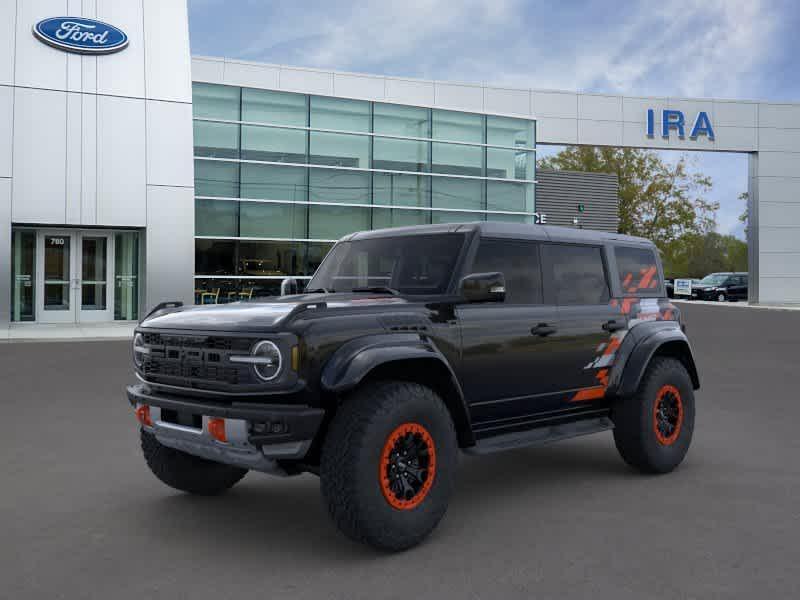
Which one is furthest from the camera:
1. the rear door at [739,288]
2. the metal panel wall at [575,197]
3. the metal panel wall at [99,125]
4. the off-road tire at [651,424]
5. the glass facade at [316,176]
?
the rear door at [739,288]

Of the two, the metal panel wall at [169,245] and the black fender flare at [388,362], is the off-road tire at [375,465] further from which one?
the metal panel wall at [169,245]

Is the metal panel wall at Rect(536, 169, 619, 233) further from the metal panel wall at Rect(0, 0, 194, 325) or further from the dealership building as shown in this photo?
the metal panel wall at Rect(0, 0, 194, 325)

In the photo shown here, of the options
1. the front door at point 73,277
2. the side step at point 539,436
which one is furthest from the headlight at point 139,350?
the front door at point 73,277

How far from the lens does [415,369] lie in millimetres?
4988

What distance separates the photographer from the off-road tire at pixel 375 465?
4.39m

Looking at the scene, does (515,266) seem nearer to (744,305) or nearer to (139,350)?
(139,350)

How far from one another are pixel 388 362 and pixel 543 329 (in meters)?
1.51

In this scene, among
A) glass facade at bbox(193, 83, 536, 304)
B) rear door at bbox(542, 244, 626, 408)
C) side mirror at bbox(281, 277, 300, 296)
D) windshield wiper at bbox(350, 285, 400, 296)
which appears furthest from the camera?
glass facade at bbox(193, 83, 536, 304)

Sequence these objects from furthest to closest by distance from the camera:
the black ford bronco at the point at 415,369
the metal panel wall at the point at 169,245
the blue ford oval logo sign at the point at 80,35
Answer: the metal panel wall at the point at 169,245
the blue ford oval logo sign at the point at 80,35
the black ford bronco at the point at 415,369

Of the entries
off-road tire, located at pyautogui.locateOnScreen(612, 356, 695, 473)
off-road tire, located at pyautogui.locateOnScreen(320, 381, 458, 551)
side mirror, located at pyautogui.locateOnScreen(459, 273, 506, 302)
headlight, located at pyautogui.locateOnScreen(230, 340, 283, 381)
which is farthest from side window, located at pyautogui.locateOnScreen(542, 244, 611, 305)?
headlight, located at pyautogui.locateOnScreen(230, 340, 283, 381)

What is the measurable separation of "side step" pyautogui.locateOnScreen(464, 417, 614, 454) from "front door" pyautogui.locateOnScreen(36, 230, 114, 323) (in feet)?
70.2

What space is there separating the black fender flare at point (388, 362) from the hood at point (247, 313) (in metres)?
0.27

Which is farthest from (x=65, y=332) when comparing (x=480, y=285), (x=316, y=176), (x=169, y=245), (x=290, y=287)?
(x=480, y=285)

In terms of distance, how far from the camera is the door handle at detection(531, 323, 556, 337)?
570 cm
